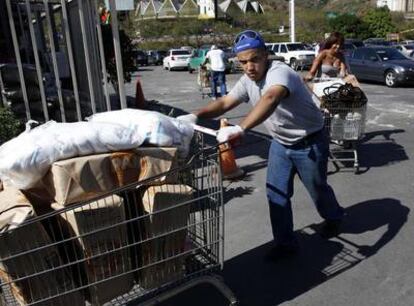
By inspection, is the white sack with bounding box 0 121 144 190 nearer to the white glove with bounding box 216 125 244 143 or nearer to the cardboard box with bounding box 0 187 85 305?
the cardboard box with bounding box 0 187 85 305

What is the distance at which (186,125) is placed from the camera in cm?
309

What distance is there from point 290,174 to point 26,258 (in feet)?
7.16

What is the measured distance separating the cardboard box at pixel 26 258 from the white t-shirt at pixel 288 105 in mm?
1786

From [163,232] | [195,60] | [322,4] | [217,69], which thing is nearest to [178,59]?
[195,60]

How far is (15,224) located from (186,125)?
3.81 feet

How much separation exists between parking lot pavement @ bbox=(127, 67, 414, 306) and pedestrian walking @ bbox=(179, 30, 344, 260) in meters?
0.29

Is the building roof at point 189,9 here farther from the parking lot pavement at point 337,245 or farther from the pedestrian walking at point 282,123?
the pedestrian walking at point 282,123

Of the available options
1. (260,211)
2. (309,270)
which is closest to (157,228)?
(309,270)

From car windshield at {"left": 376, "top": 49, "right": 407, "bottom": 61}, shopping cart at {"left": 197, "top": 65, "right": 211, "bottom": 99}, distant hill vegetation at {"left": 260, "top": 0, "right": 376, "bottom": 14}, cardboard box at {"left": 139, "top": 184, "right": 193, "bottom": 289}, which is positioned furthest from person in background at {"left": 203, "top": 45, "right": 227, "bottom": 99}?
distant hill vegetation at {"left": 260, "top": 0, "right": 376, "bottom": 14}

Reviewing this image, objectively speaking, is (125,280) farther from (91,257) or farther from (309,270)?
(309,270)

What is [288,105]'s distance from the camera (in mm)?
3678

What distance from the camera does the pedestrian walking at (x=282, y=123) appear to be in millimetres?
3434

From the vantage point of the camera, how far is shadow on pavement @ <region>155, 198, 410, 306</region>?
371cm

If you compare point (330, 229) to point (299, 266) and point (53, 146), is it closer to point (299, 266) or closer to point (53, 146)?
point (299, 266)
